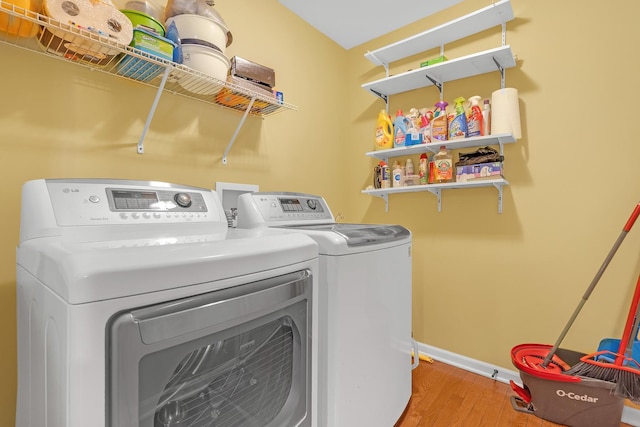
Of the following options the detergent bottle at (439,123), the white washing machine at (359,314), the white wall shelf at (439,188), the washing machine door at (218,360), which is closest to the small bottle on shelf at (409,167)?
the white wall shelf at (439,188)

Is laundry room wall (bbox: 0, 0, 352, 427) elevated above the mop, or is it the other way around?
laundry room wall (bbox: 0, 0, 352, 427)

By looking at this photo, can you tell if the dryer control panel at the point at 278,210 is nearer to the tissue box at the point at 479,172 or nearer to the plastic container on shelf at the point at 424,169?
the plastic container on shelf at the point at 424,169

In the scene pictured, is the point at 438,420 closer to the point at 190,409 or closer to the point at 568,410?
the point at 568,410

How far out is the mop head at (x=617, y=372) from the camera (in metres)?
1.37

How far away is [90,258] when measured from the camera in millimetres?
560

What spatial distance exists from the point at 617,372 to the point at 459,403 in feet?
2.48

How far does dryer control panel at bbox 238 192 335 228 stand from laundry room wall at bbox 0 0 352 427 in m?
0.38

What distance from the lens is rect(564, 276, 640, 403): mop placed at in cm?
138

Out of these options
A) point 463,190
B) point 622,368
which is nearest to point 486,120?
point 463,190

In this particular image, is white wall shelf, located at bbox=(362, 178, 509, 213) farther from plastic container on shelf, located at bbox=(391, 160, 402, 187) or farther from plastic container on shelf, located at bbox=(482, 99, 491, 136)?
plastic container on shelf, located at bbox=(482, 99, 491, 136)

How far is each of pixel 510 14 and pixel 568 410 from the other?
7.45ft

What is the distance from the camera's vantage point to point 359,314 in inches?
46.2

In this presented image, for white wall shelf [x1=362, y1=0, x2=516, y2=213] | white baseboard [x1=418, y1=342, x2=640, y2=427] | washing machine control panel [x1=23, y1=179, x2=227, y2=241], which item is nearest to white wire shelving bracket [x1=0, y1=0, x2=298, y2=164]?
washing machine control panel [x1=23, y1=179, x2=227, y2=241]

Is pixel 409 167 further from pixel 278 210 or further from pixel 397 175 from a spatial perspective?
pixel 278 210
